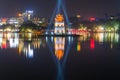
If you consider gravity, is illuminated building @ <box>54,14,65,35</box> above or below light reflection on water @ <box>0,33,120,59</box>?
above

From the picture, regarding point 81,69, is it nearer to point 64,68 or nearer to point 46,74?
point 64,68

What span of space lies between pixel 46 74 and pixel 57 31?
4428 centimetres

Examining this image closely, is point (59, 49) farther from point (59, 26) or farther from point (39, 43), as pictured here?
point (59, 26)

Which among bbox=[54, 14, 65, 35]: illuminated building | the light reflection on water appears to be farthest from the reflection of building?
bbox=[54, 14, 65, 35]: illuminated building

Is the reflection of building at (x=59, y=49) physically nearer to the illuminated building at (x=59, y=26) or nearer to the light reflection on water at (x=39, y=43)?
the light reflection on water at (x=39, y=43)

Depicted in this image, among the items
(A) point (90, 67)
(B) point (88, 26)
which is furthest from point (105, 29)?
(A) point (90, 67)

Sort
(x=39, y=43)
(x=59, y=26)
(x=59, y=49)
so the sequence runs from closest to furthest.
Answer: (x=59, y=49) < (x=39, y=43) < (x=59, y=26)

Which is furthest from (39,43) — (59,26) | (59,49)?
(59,26)

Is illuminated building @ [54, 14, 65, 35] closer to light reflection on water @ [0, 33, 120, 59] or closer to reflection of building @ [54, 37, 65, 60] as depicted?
light reflection on water @ [0, 33, 120, 59]

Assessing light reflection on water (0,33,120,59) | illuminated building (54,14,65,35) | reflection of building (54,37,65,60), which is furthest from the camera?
illuminated building (54,14,65,35)

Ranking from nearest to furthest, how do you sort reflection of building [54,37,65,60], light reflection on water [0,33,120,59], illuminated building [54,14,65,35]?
reflection of building [54,37,65,60], light reflection on water [0,33,120,59], illuminated building [54,14,65,35]

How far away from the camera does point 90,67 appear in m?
12.9

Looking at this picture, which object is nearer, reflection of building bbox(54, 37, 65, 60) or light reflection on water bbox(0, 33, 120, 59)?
reflection of building bbox(54, 37, 65, 60)

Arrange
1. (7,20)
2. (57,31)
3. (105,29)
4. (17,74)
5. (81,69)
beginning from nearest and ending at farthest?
(17,74) → (81,69) → (57,31) → (105,29) → (7,20)
